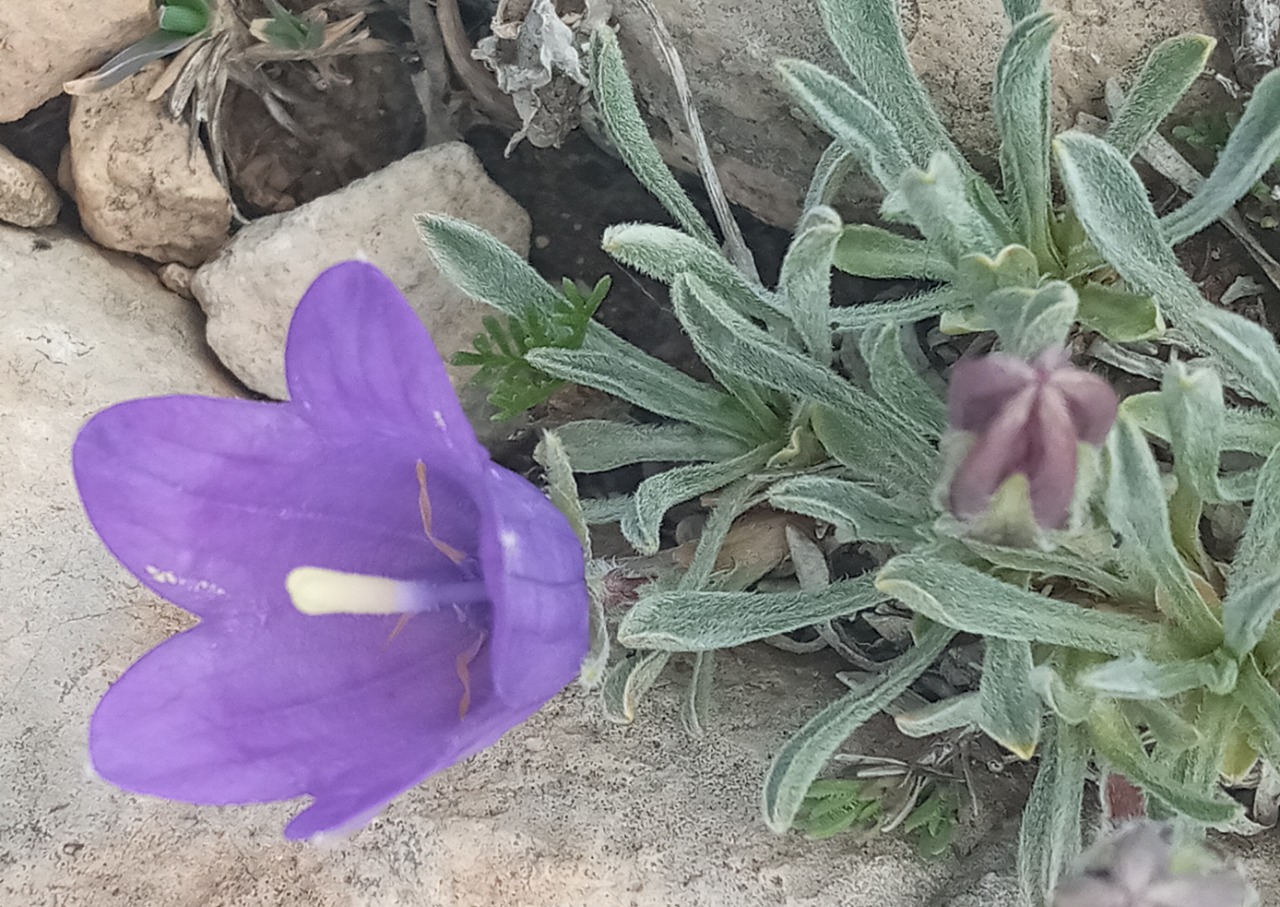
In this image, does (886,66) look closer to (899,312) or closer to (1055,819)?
(899,312)

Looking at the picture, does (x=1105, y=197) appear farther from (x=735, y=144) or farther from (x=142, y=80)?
(x=142, y=80)

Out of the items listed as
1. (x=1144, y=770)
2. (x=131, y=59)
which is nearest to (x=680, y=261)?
(x=1144, y=770)

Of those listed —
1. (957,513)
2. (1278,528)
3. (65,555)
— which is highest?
(957,513)

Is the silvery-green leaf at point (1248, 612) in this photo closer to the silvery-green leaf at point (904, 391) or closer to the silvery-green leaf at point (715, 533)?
the silvery-green leaf at point (904, 391)

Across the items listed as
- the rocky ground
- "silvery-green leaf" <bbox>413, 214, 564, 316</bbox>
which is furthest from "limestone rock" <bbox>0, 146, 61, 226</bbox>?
"silvery-green leaf" <bbox>413, 214, 564, 316</bbox>

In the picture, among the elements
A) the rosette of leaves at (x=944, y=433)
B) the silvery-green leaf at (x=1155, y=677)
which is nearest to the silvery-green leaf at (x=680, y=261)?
the rosette of leaves at (x=944, y=433)

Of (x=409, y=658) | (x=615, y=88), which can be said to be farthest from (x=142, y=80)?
(x=409, y=658)
